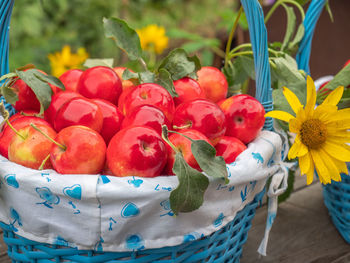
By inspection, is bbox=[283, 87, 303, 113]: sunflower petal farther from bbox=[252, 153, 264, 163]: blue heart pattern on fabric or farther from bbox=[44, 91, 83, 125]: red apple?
bbox=[44, 91, 83, 125]: red apple

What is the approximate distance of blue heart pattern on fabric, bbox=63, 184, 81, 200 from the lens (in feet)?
1.74

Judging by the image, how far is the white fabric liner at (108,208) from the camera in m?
0.54

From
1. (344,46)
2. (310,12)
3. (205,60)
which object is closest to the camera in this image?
(310,12)

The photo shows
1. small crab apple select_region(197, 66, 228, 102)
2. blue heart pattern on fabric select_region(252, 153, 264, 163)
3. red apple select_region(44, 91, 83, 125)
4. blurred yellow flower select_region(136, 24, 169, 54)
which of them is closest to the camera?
blue heart pattern on fabric select_region(252, 153, 264, 163)

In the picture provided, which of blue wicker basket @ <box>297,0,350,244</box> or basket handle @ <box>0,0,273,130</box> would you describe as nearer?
basket handle @ <box>0,0,273,130</box>

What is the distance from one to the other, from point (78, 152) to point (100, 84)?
232 millimetres

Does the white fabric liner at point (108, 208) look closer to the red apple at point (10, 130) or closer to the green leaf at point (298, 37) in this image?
the red apple at point (10, 130)

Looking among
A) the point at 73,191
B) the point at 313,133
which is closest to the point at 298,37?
the point at 313,133

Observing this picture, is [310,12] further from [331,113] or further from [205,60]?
[205,60]

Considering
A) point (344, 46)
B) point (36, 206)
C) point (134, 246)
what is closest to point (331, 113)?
point (134, 246)

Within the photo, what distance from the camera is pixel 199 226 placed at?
598 mm

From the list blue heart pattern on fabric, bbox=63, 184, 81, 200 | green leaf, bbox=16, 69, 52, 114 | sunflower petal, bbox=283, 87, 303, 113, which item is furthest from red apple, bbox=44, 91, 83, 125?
sunflower petal, bbox=283, 87, 303, 113

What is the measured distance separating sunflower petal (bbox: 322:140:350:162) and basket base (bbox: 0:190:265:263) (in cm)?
16

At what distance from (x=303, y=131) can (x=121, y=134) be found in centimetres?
30
